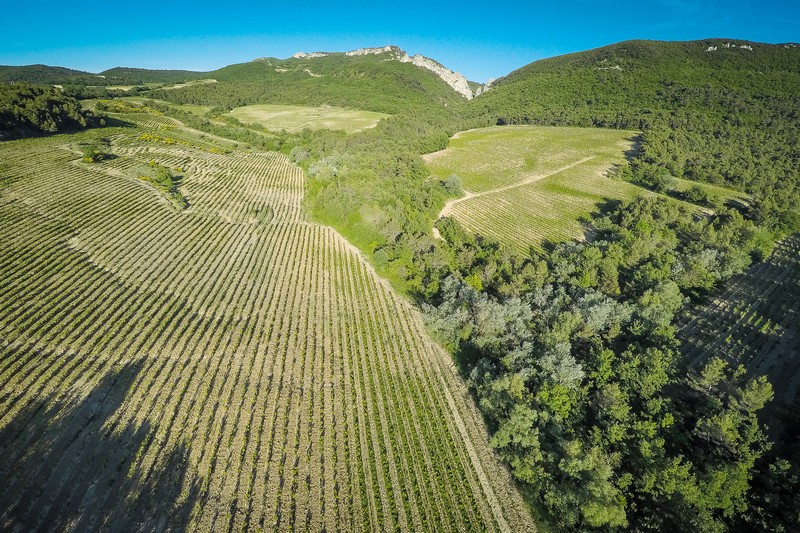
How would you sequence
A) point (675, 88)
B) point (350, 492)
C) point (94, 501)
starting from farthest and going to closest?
point (675, 88), point (350, 492), point (94, 501)

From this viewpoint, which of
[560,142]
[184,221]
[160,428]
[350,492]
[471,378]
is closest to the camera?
[350,492]

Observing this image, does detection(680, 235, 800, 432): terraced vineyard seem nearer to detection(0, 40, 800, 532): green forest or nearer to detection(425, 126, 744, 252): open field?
detection(0, 40, 800, 532): green forest

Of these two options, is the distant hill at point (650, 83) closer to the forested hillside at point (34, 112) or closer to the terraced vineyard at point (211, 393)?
the terraced vineyard at point (211, 393)

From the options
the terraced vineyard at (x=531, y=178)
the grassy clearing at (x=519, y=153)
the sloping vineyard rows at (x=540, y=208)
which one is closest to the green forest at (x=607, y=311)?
the sloping vineyard rows at (x=540, y=208)

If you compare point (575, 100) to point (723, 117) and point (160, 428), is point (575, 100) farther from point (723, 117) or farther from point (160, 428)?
point (160, 428)

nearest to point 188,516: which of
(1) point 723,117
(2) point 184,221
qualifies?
(2) point 184,221

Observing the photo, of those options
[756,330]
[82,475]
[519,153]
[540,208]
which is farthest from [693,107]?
[82,475]
